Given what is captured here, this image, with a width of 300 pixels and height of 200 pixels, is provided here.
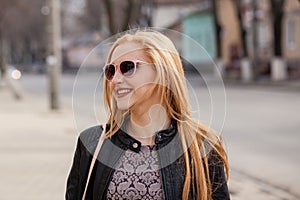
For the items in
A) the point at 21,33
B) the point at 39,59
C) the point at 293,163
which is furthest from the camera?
the point at 39,59

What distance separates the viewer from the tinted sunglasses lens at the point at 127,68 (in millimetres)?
2416

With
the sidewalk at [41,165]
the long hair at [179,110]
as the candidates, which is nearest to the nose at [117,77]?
the long hair at [179,110]

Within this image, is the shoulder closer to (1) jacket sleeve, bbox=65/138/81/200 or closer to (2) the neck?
(1) jacket sleeve, bbox=65/138/81/200

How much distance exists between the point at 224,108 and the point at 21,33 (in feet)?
296

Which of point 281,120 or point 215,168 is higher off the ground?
point 215,168

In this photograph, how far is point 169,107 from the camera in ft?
8.19

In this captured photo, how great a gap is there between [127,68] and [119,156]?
1.06 ft

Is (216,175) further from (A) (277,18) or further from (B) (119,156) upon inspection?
(A) (277,18)

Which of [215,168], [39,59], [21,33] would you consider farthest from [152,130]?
[39,59]

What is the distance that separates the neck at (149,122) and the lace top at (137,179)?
0.22 ft

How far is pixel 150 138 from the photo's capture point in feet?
8.24

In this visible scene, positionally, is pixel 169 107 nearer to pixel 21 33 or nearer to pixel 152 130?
pixel 152 130

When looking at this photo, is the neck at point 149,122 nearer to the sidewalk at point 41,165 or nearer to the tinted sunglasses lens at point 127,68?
the tinted sunglasses lens at point 127,68

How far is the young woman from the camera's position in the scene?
7.98 ft
